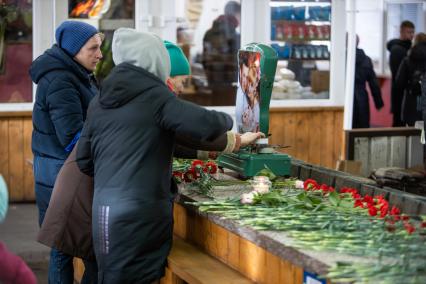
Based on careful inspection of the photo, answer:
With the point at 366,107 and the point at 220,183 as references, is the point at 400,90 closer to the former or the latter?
the point at 366,107

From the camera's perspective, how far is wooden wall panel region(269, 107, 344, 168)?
39.1ft

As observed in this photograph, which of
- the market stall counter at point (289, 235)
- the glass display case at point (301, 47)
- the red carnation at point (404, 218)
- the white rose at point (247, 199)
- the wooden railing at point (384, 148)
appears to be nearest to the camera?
the market stall counter at point (289, 235)

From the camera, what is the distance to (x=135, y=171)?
195 inches

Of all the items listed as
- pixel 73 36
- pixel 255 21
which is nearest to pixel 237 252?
pixel 73 36

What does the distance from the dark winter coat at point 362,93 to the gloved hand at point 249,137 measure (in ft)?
21.6

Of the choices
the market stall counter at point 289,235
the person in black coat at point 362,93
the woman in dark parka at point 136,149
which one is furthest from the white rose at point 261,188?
the person in black coat at point 362,93

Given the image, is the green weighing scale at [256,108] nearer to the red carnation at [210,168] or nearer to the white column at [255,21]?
the red carnation at [210,168]

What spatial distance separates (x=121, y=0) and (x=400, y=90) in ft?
13.3

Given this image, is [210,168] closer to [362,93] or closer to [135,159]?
[135,159]

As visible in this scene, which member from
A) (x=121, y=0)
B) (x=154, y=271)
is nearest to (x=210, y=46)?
(x=121, y=0)

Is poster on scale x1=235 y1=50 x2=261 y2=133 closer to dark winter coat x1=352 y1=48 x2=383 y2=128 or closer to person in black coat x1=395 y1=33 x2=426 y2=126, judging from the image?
dark winter coat x1=352 y1=48 x2=383 y2=128

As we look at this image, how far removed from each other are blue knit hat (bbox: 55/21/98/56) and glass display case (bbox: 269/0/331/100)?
5.55m

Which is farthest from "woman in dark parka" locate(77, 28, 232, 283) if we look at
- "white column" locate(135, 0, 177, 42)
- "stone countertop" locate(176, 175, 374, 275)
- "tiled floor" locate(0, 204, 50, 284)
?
"white column" locate(135, 0, 177, 42)

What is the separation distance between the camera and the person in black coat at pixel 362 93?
12.5m
